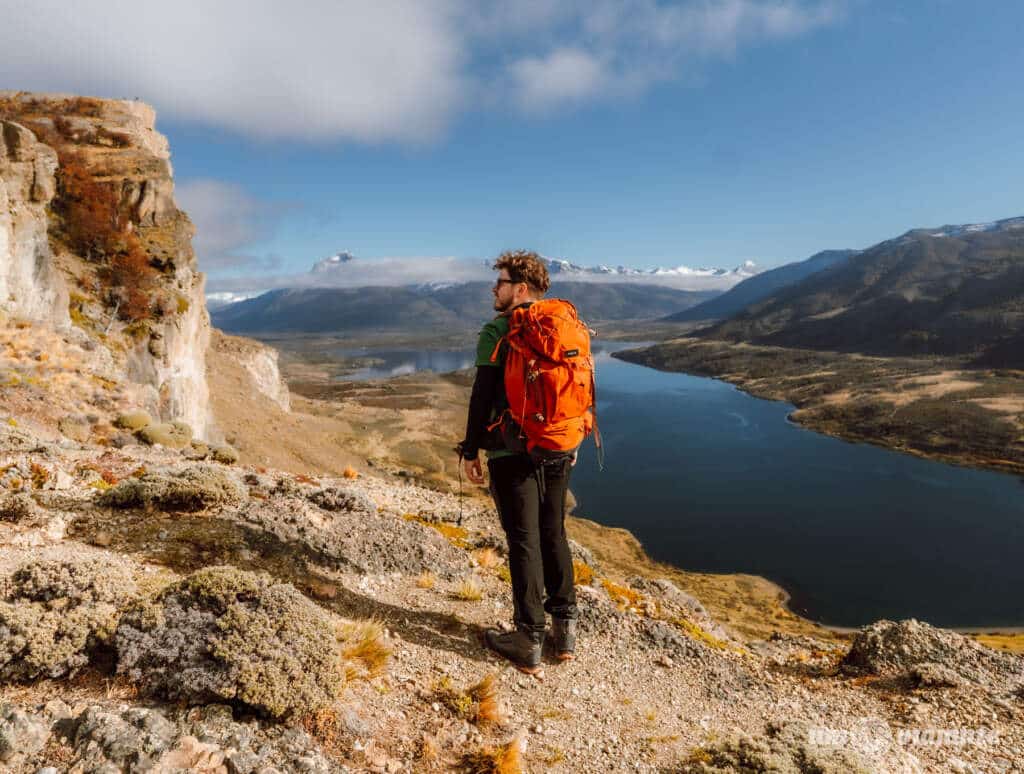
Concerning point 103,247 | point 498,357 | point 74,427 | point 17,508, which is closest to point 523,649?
point 498,357

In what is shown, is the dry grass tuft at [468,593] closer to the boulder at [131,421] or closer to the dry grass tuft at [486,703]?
the dry grass tuft at [486,703]

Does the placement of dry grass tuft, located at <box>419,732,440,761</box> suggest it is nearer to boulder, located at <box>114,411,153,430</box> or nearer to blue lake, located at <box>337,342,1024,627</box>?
boulder, located at <box>114,411,153,430</box>

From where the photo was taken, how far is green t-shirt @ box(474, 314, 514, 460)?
12.9 feet

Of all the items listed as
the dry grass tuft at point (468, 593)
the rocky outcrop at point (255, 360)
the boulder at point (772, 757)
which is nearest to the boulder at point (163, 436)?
the dry grass tuft at point (468, 593)

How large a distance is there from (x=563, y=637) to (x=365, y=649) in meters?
1.61

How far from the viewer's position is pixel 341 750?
2.93 meters

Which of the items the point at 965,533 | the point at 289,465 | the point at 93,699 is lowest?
the point at 965,533

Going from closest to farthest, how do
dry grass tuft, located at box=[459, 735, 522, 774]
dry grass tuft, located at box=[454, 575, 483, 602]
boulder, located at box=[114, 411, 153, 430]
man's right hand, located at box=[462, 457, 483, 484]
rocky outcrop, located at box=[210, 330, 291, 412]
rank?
dry grass tuft, located at box=[459, 735, 522, 774] → man's right hand, located at box=[462, 457, 483, 484] → dry grass tuft, located at box=[454, 575, 483, 602] → boulder, located at box=[114, 411, 153, 430] → rocky outcrop, located at box=[210, 330, 291, 412]

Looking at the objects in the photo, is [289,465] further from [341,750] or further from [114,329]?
[341,750]

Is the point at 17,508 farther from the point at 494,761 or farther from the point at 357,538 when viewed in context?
the point at 494,761

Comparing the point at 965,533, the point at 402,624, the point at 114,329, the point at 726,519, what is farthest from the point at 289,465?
the point at 965,533

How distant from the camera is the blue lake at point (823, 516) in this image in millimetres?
32094

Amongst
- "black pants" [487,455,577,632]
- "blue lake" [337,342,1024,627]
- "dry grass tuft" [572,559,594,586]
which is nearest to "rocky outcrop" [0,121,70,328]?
"dry grass tuft" [572,559,594,586]

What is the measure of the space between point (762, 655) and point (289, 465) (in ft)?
90.5
